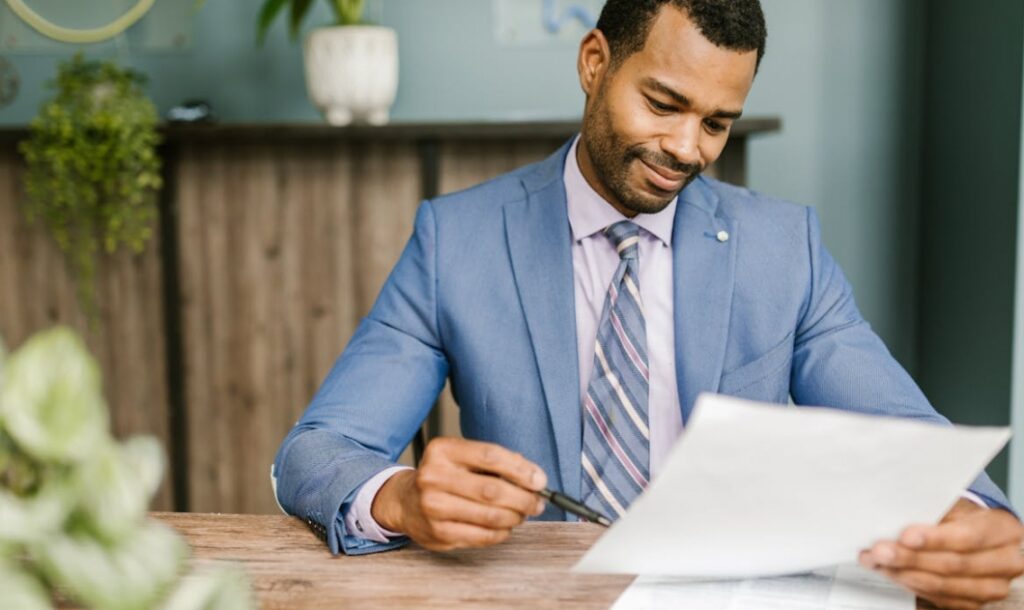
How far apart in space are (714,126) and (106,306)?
196 cm

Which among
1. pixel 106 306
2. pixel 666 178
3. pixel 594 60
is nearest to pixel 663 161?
pixel 666 178

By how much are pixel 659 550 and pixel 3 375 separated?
22.7 inches

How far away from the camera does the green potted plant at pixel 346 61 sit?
2.49 m

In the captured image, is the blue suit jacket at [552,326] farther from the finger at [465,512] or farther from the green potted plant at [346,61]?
the green potted plant at [346,61]

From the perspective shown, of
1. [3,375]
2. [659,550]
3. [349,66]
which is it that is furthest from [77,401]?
[349,66]

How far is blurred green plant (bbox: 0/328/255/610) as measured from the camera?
0.37m

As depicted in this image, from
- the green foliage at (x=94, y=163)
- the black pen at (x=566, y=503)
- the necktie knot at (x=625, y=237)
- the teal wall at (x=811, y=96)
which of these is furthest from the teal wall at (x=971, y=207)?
the green foliage at (x=94, y=163)

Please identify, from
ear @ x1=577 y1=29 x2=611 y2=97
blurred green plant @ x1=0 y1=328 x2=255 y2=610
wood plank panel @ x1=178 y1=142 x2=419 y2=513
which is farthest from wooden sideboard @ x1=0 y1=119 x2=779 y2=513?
blurred green plant @ x1=0 y1=328 x2=255 y2=610

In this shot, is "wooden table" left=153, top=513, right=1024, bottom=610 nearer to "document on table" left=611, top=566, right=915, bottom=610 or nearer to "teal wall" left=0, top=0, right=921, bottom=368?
"document on table" left=611, top=566, right=915, bottom=610

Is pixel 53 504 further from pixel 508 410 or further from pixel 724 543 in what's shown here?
pixel 508 410

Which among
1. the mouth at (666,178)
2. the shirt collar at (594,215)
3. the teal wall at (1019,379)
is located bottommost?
the teal wall at (1019,379)

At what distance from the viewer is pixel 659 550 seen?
83 cm

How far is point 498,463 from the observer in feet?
2.97

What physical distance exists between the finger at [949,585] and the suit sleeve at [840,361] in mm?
396
